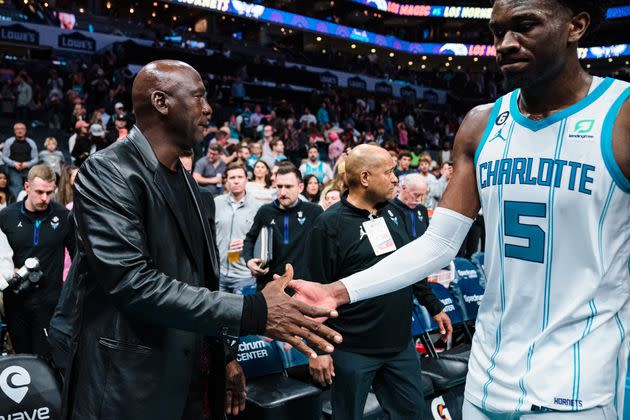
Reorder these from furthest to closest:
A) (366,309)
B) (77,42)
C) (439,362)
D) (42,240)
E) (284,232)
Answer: (77,42) → (284,232) → (42,240) → (439,362) → (366,309)

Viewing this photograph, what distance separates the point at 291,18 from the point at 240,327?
32.0m

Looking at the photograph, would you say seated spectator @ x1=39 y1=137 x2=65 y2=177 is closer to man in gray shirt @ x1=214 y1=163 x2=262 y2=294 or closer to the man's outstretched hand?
man in gray shirt @ x1=214 y1=163 x2=262 y2=294

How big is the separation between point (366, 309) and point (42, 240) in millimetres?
2916

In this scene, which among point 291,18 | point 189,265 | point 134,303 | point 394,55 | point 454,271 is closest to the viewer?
point 134,303

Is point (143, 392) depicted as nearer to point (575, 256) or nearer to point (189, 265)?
point (189, 265)

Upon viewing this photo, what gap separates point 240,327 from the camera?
1.94m

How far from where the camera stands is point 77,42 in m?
20.0

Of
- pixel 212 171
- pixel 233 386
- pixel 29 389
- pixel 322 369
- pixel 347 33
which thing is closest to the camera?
pixel 233 386

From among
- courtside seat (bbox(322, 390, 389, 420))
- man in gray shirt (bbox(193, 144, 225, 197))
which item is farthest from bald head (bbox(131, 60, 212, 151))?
man in gray shirt (bbox(193, 144, 225, 197))

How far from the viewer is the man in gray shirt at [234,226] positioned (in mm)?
5965

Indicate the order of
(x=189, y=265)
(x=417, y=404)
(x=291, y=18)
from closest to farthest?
1. (x=189, y=265)
2. (x=417, y=404)
3. (x=291, y=18)

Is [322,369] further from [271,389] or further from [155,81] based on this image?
[155,81]

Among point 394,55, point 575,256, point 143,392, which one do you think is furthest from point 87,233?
point 394,55

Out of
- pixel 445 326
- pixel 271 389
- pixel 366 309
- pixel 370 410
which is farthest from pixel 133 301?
pixel 370 410
